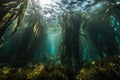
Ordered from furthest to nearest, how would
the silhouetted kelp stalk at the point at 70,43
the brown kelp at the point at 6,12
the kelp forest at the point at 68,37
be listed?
the silhouetted kelp stalk at the point at 70,43
the kelp forest at the point at 68,37
the brown kelp at the point at 6,12

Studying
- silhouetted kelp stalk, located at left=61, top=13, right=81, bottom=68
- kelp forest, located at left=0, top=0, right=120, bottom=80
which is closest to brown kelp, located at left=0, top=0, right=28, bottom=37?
kelp forest, located at left=0, top=0, right=120, bottom=80

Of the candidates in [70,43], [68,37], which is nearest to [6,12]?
[70,43]

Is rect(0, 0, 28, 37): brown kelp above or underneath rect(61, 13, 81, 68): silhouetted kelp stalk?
above

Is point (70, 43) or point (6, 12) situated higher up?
point (6, 12)

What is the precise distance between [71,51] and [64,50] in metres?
0.58

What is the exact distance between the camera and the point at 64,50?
13.5 meters

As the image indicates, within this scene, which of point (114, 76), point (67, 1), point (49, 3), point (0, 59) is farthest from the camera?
point (0, 59)

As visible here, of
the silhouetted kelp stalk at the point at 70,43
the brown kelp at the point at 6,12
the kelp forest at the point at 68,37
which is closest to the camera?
the brown kelp at the point at 6,12

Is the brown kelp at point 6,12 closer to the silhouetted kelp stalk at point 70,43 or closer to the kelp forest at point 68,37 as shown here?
the kelp forest at point 68,37

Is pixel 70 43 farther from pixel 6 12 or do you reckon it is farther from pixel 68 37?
pixel 6 12

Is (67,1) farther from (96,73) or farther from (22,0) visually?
(96,73)

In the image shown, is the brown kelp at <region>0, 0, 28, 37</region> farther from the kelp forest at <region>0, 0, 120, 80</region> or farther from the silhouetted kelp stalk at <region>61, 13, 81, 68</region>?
the silhouetted kelp stalk at <region>61, 13, 81, 68</region>

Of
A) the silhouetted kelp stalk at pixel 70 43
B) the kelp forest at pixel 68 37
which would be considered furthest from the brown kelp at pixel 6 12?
the silhouetted kelp stalk at pixel 70 43

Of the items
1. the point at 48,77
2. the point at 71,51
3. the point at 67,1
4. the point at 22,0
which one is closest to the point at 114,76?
the point at 48,77
